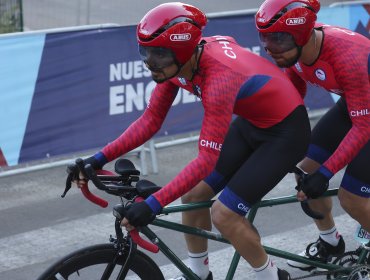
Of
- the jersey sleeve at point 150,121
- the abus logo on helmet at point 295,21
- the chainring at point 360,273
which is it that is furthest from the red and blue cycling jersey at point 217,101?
the chainring at point 360,273

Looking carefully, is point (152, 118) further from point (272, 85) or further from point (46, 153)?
point (46, 153)

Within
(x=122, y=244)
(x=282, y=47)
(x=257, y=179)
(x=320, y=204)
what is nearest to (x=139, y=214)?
(x=122, y=244)

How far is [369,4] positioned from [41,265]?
6072 mm

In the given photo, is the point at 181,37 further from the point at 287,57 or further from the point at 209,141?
the point at 287,57

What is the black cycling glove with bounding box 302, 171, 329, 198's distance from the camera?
4504 mm

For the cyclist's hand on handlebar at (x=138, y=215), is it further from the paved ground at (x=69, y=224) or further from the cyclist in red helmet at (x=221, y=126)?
the paved ground at (x=69, y=224)

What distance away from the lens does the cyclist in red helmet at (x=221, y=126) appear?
4.20 metres

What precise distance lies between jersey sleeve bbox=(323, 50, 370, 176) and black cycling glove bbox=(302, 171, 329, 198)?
0.16 m

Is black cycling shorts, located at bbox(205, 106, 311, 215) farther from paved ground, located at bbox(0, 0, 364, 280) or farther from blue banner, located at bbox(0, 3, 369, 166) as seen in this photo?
blue banner, located at bbox(0, 3, 369, 166)

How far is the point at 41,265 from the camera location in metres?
6.20

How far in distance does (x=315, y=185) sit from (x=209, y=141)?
0.72m

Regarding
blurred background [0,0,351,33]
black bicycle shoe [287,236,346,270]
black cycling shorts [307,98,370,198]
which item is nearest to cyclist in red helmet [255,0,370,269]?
black cycling shorts [307,98,370,198]

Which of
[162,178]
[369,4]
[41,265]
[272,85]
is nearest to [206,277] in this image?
[272,85]

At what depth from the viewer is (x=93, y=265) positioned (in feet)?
13.9
